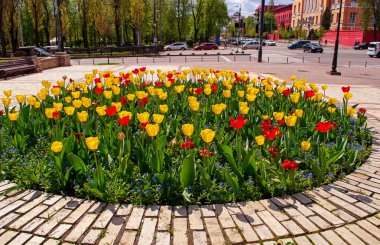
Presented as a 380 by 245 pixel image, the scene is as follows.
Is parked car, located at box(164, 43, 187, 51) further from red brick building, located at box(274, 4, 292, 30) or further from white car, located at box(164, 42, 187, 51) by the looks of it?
red brick building, located at box(274, 4, 292, 30)

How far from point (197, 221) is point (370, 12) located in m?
66.8

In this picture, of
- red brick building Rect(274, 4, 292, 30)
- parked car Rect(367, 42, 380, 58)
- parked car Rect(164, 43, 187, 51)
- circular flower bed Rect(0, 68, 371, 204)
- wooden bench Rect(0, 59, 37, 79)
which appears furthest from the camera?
red brick building Rect(274, 4, 292, 30)

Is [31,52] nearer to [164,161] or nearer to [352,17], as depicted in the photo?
[164,161]

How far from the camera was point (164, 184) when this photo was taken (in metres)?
3.62

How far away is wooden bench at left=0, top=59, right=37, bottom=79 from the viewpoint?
16094 millimetres

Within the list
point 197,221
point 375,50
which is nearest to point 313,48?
point 375,50

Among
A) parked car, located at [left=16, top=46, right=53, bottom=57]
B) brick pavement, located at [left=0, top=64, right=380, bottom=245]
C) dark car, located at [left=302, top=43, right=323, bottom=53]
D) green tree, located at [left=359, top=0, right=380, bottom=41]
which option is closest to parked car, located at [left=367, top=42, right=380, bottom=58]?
dark car, located at [left=302, top=43, right=323, bottom=53]

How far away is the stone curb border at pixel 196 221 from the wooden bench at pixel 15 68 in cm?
1425

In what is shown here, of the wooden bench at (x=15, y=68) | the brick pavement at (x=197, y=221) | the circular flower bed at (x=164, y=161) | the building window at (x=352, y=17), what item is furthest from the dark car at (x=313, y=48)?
the brick pavement at (x=197, y=221)

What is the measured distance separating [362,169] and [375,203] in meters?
1.00

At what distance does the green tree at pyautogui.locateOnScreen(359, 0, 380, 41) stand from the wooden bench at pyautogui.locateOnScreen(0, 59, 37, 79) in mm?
57248

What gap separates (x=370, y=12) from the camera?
5875 cm

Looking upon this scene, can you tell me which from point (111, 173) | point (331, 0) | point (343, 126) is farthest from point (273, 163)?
point (331, 0)

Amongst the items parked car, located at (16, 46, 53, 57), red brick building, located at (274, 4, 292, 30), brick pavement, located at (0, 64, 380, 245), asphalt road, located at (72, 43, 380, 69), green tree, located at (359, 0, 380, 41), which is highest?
red brick building, located at (274, 4, 292, 30)
